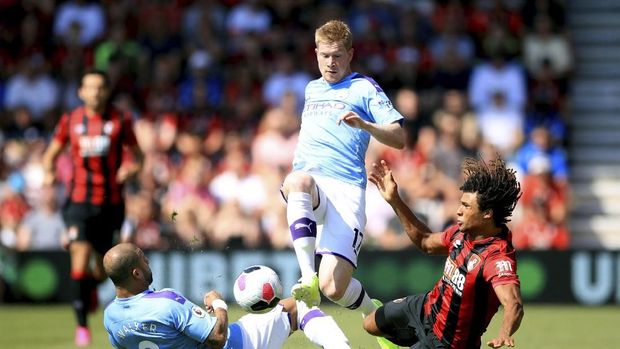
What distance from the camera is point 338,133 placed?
28.6ft

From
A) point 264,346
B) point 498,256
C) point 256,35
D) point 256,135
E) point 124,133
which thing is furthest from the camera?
point 256,35

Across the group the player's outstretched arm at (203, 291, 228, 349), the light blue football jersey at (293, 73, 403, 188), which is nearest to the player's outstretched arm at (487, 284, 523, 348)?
the player's outstretched arm at (203, 291, 228, 349)

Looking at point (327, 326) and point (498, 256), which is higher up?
point (498, 256)

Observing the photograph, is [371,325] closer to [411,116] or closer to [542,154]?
[542,154]

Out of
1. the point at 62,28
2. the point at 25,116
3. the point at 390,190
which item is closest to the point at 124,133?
the point at 390,190

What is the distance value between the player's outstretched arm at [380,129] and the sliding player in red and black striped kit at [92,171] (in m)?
3.99

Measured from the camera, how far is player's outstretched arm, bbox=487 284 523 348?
21.8ft

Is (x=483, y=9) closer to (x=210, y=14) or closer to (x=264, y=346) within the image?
(x=210, y=14)

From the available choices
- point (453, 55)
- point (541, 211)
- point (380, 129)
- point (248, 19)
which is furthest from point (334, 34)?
point (248, 19)

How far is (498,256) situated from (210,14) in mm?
12821

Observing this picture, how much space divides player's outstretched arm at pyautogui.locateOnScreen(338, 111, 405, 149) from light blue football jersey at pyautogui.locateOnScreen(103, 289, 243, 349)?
164cm

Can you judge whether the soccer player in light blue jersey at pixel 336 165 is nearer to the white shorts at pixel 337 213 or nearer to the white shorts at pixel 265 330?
the white shorts at pixel 337 213

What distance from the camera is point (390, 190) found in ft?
27.1

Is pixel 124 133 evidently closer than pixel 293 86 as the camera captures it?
Yes
